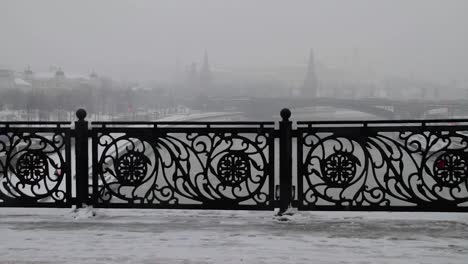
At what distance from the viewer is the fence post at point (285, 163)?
12.2 ft

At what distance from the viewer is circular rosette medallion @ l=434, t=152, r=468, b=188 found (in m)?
3.68

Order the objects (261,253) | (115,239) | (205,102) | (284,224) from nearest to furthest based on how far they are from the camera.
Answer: (261,253) < (115,239) < (284,224) < (205,102)

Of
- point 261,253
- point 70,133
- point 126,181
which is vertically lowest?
point 261,253

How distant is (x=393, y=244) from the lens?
10.0 ft

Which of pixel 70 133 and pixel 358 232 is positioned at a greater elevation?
pixel 70 133

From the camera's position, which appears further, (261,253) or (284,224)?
(284,224)

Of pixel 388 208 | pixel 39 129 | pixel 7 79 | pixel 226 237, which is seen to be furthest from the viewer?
pixel 7 79

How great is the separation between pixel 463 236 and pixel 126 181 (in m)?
2.58

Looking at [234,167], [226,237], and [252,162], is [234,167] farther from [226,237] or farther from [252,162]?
[226,237]

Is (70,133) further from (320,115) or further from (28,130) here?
(320,115)

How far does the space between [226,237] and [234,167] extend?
2.42ft

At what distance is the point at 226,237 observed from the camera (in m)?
3.19

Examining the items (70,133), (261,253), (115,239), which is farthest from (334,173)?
(70,133)

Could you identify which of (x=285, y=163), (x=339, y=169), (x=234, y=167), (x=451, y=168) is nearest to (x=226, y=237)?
(x=234, y=167)
